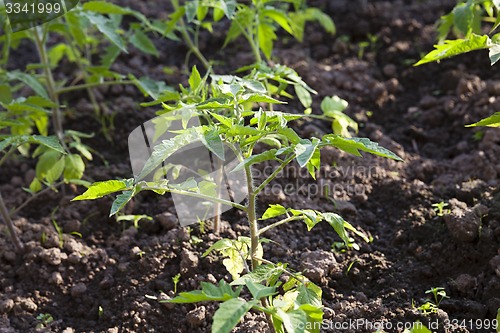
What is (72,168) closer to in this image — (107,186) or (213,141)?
(107,186)

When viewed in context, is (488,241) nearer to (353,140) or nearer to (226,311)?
(353,140)

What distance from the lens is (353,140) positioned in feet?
6.15

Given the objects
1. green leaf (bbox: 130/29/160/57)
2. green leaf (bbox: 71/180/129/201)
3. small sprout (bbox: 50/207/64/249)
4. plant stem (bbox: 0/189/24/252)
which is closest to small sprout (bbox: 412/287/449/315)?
green leaf (bbox: 71/180/129/201)

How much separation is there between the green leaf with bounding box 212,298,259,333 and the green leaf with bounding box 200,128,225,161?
401 millimetres

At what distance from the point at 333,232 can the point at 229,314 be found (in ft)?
3.79

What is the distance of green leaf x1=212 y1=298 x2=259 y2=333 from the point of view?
1.65m

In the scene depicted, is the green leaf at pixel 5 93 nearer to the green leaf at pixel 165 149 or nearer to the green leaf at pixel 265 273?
the green leaf at pixel 165 149

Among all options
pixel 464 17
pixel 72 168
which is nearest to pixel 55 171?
pixel 72 168

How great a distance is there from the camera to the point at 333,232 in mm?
2764

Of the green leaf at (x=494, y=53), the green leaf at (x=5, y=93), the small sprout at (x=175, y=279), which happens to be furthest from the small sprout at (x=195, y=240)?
the green leaf at (x=494, y=53)

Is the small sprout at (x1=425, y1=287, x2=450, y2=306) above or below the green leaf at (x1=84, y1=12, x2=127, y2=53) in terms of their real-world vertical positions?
below

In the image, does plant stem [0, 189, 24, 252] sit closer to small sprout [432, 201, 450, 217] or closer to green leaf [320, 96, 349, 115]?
green leaf [320, 96, 349, 115]

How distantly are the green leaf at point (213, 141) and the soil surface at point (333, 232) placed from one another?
681 millimetres

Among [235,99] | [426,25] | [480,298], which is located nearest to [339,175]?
[480,298]
